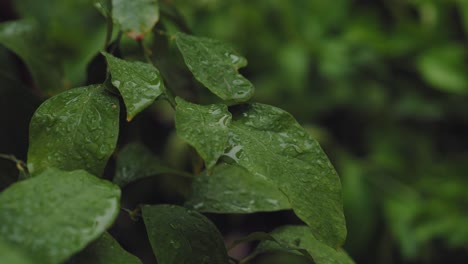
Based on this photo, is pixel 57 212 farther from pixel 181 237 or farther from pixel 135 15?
pixel 135 15

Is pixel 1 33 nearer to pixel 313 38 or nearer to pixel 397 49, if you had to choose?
pixel 313 38

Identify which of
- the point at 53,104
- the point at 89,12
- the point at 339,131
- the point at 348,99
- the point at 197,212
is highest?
the point at 53,104

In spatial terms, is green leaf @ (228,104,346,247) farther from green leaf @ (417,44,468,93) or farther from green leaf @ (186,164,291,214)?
green leaf @ (417,44,468,93)

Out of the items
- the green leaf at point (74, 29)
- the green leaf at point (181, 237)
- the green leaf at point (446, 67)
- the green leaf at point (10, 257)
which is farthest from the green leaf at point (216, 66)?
the green leaf at point (446, 67)

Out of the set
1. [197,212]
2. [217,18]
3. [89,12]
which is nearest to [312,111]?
[217,18]

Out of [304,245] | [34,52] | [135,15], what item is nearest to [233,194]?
[304,245]

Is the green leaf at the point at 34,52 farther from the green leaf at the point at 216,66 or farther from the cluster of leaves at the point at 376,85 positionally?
the cluster of leaves at the point at 376,85
